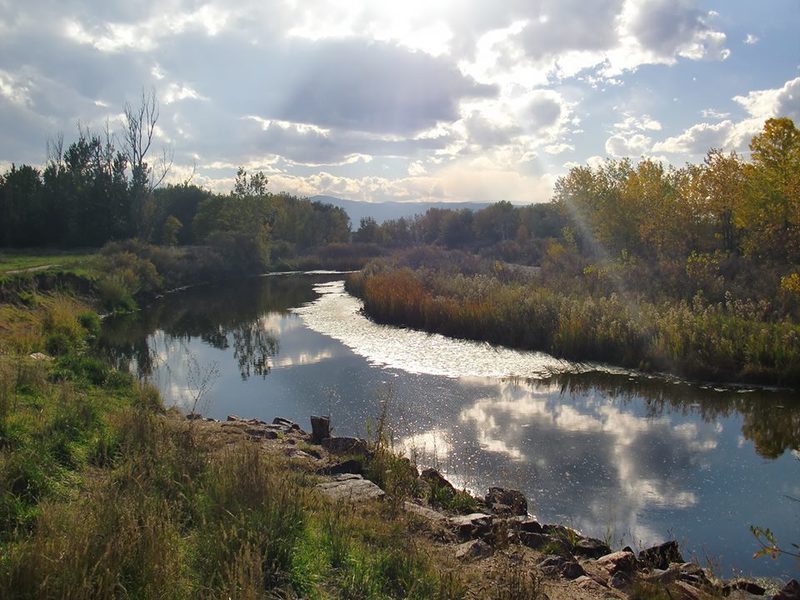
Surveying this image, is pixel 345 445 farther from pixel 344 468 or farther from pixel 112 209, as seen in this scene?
pixel 112 209

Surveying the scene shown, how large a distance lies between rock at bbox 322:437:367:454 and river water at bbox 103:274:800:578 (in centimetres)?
66

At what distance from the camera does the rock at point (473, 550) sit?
223 inches

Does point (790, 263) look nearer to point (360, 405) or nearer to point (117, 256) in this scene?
point (360, 405)

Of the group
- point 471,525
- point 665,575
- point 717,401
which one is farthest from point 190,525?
point 717,401

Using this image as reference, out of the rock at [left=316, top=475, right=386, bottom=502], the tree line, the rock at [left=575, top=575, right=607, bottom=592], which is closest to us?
the rock at [left=575, top=575, right=607, bottom=592]

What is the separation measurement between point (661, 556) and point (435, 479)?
294 centimetres

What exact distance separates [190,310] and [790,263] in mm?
24793

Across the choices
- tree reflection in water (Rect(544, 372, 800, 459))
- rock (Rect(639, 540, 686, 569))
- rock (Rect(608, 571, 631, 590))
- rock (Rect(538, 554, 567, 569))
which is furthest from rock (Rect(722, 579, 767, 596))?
tree reflection in water (Rect(544, 372, 800, 459))

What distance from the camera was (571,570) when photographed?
568 cm

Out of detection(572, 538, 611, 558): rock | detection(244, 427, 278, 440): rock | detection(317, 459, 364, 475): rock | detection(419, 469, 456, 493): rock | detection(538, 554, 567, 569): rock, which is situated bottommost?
detection(572, 538, 611, 558): rock

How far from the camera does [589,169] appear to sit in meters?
38.3

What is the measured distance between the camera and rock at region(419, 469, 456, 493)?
8250 millimetres

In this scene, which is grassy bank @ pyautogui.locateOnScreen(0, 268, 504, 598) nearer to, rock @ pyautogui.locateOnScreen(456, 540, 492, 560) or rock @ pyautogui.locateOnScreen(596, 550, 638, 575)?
rock @ pyautogui.locateOnScreen(456, 540, 492, 560)

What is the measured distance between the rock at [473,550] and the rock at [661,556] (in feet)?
5.30
